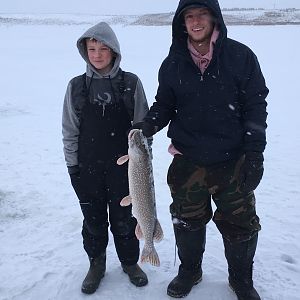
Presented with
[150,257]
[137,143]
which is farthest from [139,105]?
[150,257]

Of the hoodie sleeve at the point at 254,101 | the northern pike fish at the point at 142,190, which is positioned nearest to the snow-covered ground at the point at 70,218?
the northern pike fish at the point at 142,190

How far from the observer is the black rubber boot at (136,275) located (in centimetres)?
354

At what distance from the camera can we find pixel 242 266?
323cm

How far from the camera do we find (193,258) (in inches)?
135

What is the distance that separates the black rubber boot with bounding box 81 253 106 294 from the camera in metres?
3.48

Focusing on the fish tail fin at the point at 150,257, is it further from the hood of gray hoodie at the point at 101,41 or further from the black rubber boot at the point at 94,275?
the hood of gray hoodie at the point at 101,41

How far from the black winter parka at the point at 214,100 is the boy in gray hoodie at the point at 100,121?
0.25 metres

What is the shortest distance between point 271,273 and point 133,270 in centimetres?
124

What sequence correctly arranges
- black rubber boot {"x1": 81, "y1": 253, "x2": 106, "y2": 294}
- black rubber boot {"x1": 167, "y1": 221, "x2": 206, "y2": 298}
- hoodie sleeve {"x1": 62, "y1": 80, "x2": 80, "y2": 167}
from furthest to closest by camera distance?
1. black rubber boot {"x1": 81, "y1": 253, "x2": 106, "y2": 294}
2. black rubber boot {"x1": 167, "y1": 221, "x2": 206, "y2": 298}
3. hoodie sleeve {"x1": 62, "y1": 80, "x2": 80, "y2": 167}

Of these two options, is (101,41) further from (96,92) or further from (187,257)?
(187,257)

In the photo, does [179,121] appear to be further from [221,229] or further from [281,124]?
[281,124]

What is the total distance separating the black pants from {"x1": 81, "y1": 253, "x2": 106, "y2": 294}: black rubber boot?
0.07 meters

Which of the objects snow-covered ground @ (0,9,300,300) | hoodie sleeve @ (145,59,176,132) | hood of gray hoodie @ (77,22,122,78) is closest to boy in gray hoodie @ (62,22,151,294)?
hood of gray hoodie @ (77,22,122,78)

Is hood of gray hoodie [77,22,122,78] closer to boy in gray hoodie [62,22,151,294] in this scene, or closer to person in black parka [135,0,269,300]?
boy in gray hoodie [62,22,151,294]
